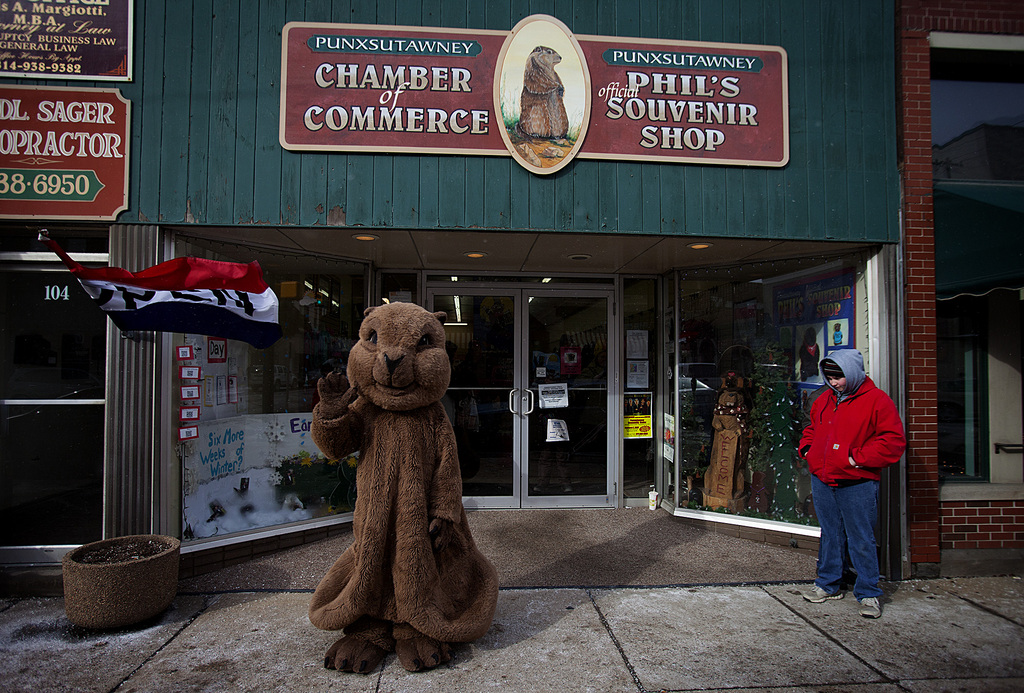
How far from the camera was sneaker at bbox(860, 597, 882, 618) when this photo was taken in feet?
11.7

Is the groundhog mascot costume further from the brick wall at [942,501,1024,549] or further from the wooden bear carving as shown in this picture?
the brick wall at [942,501,1024,549]

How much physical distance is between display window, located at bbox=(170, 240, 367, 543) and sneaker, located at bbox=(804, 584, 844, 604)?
12.9 ft

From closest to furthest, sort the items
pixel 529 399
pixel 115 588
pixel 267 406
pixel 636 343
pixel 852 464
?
1. pixel 115 588
2. pixel 852 464
3. pixel 267 406
4. pixel 529 399
5. pixel 636 343

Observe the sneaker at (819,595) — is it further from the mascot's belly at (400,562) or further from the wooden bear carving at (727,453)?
the mascot's belly at (400,562)

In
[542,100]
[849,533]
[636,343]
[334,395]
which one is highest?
[542,100]

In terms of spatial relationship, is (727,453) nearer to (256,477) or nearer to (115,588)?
(256,477)

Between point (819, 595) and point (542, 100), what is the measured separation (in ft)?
14.0

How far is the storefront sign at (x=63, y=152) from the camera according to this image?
4.05 meters

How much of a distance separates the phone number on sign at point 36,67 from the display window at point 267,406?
1509 millimetres

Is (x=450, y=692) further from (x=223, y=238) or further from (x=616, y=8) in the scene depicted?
(x=616, y=8)

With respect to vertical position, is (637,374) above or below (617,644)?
above

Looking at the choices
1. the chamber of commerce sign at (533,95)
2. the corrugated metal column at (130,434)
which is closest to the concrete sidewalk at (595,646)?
the corrugated metal column at (130,434)

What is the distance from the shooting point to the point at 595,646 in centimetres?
320

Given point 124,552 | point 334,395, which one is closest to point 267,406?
point 124,552
